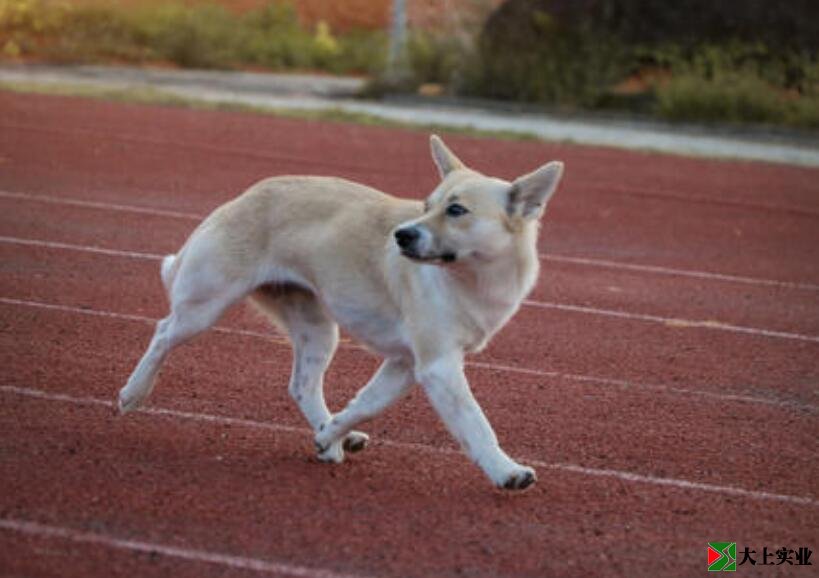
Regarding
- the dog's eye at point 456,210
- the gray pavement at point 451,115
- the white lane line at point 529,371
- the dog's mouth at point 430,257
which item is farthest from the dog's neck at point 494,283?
the gray pavement at point 451,115

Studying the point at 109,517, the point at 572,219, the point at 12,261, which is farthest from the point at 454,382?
the point at 572,219

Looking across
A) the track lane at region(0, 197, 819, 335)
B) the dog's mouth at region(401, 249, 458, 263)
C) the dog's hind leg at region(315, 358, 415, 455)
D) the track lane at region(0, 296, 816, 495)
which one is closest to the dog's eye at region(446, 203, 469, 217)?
the dog's mouth at region(401, 249, 458, 263)

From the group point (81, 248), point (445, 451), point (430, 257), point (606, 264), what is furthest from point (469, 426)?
point (606, 264)

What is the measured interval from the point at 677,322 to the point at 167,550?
22.3 ft

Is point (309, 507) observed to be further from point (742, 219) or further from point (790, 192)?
point (790, 192)

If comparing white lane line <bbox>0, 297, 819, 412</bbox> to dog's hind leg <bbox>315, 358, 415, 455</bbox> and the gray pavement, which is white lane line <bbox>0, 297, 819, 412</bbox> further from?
the gray pavement

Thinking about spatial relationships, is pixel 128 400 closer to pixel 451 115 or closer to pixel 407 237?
pixel 407 237

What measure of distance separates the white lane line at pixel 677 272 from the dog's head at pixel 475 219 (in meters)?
7.40

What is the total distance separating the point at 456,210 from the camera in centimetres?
680

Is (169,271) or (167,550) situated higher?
(169,271)

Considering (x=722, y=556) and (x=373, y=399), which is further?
(x=373, y=399)

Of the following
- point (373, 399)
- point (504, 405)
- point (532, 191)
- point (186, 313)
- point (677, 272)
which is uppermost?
point (532, 191)

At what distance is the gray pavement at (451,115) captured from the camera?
25016 mm

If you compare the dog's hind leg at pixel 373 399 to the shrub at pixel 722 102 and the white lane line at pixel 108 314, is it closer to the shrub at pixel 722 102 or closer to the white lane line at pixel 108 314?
the white lane line at pixel 108 314
